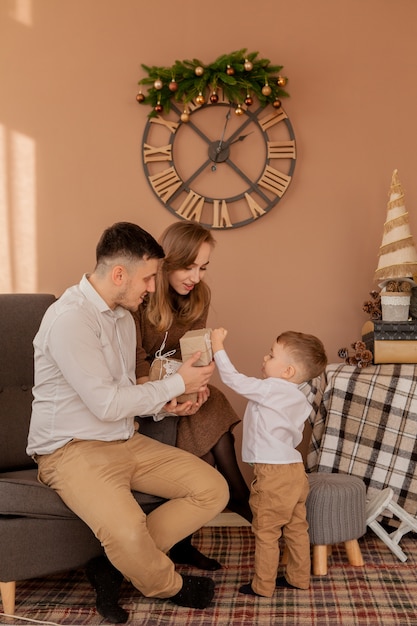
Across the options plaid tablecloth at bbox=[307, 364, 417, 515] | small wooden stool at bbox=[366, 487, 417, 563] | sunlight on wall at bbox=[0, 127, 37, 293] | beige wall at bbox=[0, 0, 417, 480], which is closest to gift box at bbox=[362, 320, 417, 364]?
plaid tablecloth at bbox=[307, 364, 417, 515]

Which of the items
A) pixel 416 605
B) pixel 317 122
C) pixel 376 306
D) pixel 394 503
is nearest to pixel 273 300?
pixel 376 306

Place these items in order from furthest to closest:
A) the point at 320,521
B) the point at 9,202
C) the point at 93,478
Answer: the point at 9,202, the point at 320,521, the point at 93,478

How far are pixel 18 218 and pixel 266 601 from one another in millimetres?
1887

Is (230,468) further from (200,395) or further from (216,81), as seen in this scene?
(216,81)

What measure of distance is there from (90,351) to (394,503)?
130cm

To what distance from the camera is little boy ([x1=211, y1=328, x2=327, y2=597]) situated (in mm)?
2141

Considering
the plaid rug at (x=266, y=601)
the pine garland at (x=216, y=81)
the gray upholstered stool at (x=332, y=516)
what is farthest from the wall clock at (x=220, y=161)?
the plaid rug at (x=266, y=601)

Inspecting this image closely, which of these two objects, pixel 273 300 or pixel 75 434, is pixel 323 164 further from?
pixel 75 434

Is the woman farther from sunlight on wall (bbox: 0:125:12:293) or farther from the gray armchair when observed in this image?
sunlight on wall (bbox: 0:125:12:293)

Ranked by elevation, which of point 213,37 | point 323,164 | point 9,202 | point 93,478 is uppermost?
point 213,37

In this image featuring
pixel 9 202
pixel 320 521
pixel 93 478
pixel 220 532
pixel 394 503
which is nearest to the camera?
pixel 93 478

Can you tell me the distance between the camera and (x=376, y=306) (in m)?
2.86

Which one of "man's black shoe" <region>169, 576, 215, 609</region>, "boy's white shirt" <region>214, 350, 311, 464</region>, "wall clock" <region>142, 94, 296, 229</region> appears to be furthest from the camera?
"wall clock" <region>142, 94, 296, 229</region>

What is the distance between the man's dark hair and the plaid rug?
105 cm
